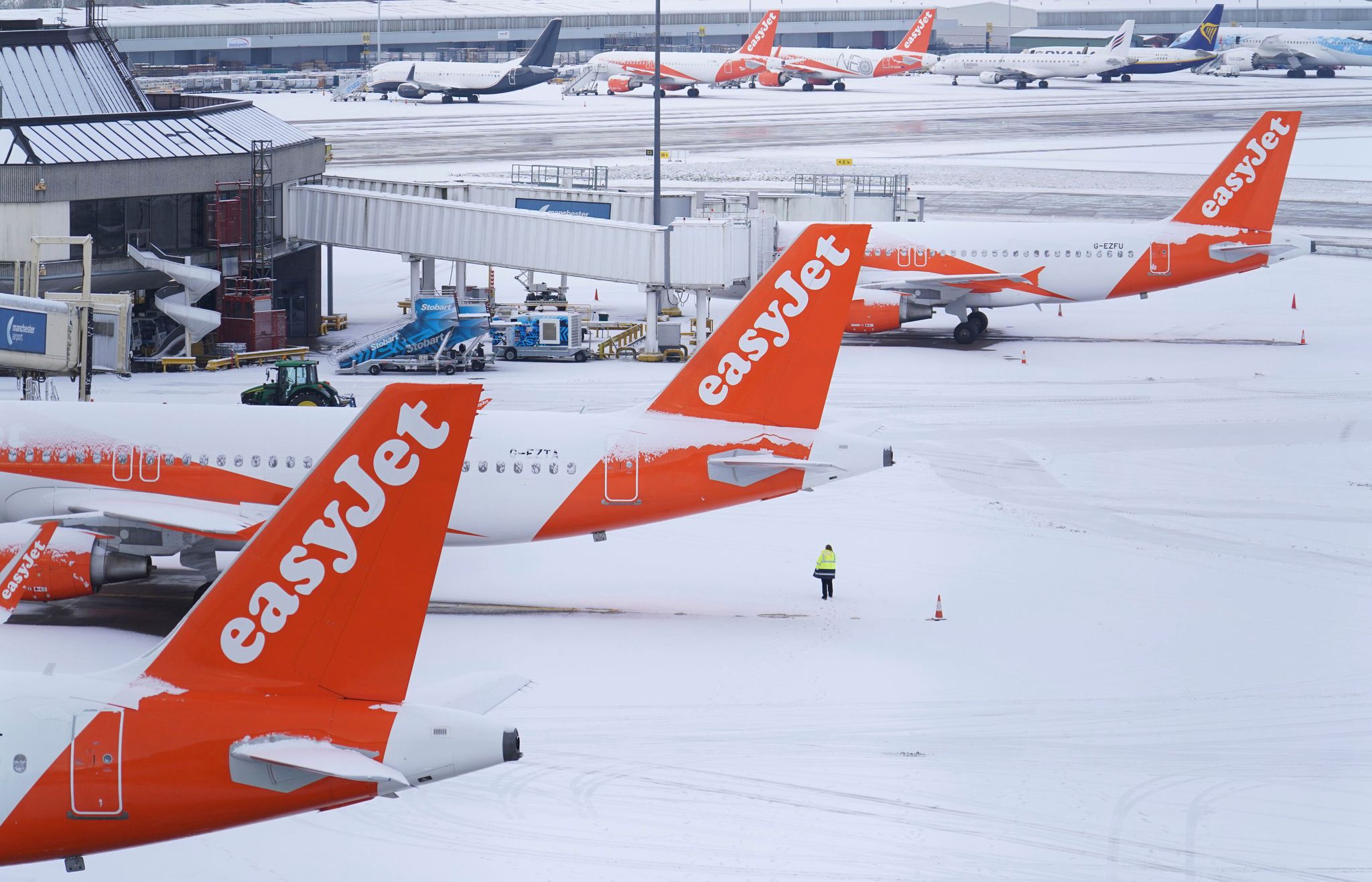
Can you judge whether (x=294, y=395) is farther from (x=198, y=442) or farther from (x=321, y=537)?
(x=321, y=537)

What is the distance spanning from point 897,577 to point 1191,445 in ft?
45.5

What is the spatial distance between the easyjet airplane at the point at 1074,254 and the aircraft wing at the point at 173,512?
31.4 meters

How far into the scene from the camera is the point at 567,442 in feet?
90.1

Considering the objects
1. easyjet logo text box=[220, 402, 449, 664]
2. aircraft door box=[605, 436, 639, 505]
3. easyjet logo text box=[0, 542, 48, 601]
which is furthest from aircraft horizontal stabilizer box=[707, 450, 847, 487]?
easyjet logo text box=[220, 402, 449, 664]

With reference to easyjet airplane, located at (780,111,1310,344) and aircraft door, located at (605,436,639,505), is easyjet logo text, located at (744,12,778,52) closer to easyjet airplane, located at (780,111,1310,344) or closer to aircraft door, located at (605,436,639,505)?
easyjet airplane, located at (780,111,1310,344)

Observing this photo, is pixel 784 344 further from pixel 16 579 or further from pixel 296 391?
pixel 296 391

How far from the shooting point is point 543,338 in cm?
5194

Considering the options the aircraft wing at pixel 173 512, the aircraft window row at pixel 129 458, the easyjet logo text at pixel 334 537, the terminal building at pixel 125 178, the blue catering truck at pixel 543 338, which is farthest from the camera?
the blue catering truck at pixel 543 338

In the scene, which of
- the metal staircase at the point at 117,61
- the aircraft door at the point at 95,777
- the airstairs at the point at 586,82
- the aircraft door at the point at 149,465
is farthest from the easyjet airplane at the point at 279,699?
the airstairs at the point at 586,82

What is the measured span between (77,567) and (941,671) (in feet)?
46.9

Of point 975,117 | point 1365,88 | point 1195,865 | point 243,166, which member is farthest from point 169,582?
point 1365,88

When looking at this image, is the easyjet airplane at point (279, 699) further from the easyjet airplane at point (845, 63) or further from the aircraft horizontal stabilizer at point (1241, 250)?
the easyjet airplane at point (845, 63)

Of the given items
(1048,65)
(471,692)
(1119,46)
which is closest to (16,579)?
(471,692)

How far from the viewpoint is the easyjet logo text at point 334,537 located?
14.1 metres
